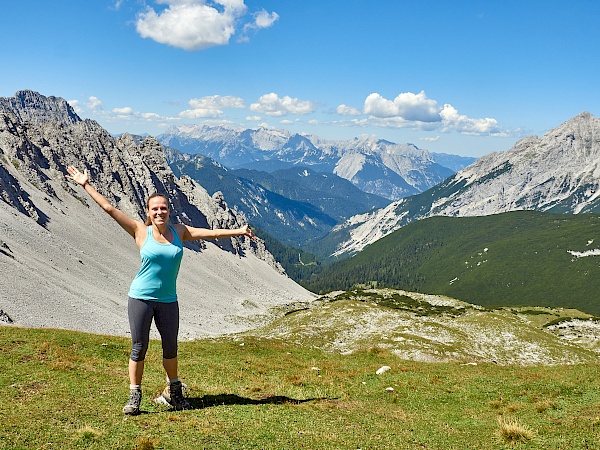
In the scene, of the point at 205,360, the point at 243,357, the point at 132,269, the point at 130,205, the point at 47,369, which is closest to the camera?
the point at 47,369

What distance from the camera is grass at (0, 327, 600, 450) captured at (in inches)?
500

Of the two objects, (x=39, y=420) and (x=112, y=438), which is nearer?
(x=112, y=438)

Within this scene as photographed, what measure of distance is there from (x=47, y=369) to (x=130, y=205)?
19381 centimetres

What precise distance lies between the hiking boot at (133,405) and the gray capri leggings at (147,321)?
3.74ft

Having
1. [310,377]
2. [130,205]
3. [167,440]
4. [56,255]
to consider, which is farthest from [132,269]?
[167,440]

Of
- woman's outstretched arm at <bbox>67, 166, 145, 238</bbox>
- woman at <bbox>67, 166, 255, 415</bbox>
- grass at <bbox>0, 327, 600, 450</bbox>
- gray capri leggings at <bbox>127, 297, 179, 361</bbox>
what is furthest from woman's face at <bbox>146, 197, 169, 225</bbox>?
grass at <bbox>0, 327, 600, 450</bbox>

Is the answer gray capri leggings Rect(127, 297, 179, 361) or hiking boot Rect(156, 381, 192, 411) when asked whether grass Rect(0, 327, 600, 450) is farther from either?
gray capri leggings Rect(127, 297, 179, 361)

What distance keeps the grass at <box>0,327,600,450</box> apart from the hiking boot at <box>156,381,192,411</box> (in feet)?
1.34

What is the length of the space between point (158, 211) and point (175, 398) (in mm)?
7128

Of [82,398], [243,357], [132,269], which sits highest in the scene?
[82,398]

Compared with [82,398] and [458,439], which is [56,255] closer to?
[82,398]

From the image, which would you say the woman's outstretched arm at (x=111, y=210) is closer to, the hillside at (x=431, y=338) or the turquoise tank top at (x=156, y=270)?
the turquoise tank top at (x=156, y=270)

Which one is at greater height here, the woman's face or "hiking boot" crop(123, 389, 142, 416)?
the woman's face

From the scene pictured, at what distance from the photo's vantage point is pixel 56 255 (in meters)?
115
